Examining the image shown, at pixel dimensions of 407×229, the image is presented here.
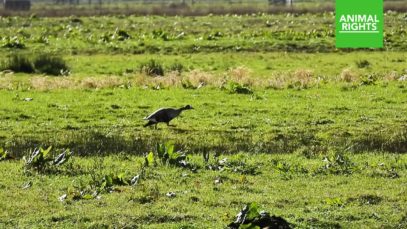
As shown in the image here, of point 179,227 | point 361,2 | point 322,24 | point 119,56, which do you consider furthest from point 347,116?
point 322,24

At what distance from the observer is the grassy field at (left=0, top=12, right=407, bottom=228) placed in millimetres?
12602

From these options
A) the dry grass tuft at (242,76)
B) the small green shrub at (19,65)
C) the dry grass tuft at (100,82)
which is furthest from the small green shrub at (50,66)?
the dry grass tuft at (242,76)

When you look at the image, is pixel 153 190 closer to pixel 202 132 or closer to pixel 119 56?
pixel 202 132

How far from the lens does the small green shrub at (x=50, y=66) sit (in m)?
33.4

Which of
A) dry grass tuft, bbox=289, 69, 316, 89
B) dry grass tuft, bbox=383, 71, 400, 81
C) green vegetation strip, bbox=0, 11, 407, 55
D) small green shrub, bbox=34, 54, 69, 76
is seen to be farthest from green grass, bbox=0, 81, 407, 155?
green vegetation strip, bbox=0, 11, 407, 55

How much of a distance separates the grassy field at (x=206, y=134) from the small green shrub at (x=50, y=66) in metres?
0.09

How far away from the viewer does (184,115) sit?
75.8ft

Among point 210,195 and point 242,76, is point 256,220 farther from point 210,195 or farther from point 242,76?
point 242,76

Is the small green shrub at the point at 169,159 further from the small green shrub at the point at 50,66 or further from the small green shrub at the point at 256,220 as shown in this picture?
the small green shrub at the point at 50,66

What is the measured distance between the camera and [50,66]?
111 feet

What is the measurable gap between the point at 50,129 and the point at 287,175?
8271mm

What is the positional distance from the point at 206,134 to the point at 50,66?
1493cm

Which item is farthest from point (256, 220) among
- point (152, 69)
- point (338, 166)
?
point (152, 69)

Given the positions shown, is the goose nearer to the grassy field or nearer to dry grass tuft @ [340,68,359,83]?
the grassy field
